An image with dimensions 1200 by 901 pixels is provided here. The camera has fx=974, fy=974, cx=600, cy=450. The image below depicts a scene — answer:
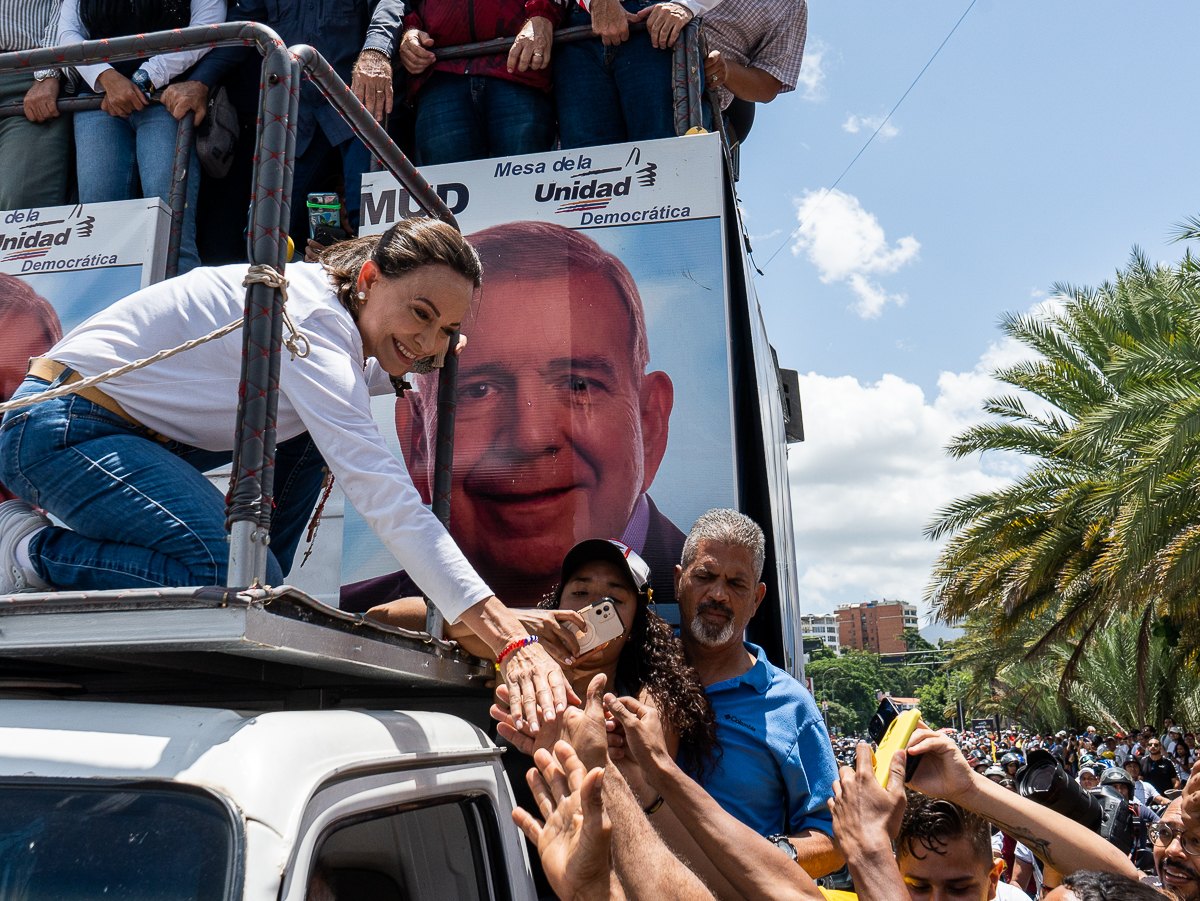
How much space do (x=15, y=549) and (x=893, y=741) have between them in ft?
6.03

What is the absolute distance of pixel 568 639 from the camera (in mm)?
2201

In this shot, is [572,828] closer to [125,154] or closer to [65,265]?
[65,265]

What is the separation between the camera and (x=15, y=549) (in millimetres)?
2004

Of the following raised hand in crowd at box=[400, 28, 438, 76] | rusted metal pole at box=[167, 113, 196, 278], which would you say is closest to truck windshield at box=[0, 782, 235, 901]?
rusted metal pole at box=[167, 113, 196, 278]

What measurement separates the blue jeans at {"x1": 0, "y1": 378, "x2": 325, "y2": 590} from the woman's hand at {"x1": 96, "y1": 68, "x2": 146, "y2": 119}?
3.07m

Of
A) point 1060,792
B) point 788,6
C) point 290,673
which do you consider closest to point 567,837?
point 290,673

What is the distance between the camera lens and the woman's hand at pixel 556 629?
2113 millimetres

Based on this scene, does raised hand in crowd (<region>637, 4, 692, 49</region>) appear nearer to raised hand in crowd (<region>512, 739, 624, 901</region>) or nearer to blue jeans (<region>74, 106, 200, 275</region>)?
blue jeans (<region>74, 106, 200, 275</region>)

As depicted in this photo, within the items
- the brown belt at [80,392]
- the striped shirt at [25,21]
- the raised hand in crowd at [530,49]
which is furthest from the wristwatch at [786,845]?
the striped shirt at [25,21]

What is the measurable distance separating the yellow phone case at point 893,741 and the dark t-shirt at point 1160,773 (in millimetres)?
14887

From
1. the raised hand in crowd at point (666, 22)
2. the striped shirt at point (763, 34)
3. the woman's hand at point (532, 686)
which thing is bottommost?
the woman's hand at point (532, 686)

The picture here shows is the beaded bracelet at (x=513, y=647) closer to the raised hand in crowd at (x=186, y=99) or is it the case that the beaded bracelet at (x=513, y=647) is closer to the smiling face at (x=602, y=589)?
the smiling face at (x=602, y=589)

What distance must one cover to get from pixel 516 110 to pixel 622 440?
170cm

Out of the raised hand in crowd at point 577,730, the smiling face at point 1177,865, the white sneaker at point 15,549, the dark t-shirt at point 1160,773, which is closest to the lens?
the raised hand in crowd at point 577,730
